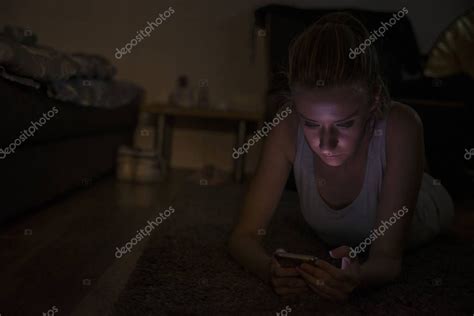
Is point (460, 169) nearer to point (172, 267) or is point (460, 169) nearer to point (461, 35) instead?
point (461, 35)

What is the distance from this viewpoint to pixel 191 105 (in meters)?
2.50

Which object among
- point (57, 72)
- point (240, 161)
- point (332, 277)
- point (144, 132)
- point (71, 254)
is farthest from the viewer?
point (144, 132)

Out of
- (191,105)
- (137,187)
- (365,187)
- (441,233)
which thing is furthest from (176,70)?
(365,187)

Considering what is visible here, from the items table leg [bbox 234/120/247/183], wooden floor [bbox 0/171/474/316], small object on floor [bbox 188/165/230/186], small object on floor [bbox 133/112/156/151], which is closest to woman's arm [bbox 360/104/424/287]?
wooden floor [bbox 0/171/474/316]

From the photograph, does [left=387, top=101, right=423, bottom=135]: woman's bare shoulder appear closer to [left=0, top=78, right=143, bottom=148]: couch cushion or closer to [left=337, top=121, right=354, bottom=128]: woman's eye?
[left=337, top=121, right=354, bottom=128]: woman's eye

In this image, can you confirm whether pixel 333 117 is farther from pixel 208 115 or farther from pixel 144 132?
pixel 144 132

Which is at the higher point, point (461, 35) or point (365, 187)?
point (461, 35)

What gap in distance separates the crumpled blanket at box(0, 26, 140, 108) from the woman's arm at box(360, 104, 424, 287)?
898 mm

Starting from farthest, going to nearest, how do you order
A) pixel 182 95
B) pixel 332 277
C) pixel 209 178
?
pixel 182 95 → pixel 209 178 → pixel 332 277

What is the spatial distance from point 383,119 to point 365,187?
135 mm

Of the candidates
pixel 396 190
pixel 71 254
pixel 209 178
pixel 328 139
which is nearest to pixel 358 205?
pixel 396 190

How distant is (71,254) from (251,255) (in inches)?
16.6

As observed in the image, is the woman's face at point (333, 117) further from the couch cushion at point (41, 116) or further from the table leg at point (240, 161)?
the table leg at point (240, 161)

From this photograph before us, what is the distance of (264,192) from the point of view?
96cm
